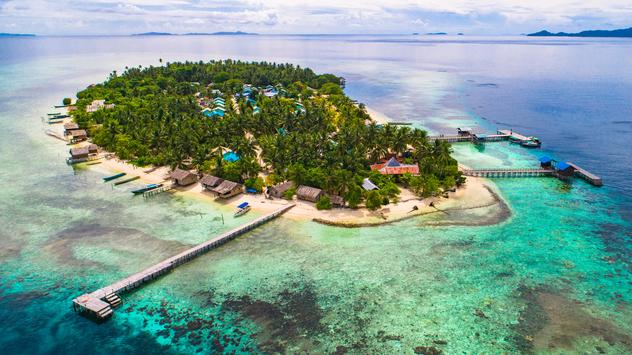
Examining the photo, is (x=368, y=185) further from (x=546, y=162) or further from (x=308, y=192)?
(x=546, y=162)

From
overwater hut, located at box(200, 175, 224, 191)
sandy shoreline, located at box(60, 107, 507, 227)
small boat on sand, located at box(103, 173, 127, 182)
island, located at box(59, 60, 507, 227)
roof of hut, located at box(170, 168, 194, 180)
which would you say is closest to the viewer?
sandy shoreline, located at box(60, 107, 507, 227)

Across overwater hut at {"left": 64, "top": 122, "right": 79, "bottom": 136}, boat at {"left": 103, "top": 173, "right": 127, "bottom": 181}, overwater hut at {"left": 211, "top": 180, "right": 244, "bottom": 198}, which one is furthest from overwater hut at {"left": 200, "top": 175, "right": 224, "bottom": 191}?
overwater hut at {"left": 64, "top": 122, "right": 79, "bottom": 136}

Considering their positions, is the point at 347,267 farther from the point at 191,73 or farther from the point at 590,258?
the point at 191,73

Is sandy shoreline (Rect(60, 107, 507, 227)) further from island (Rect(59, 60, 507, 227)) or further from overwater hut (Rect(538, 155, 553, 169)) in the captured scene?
overwater hut (Rect(538, 155, 553, 169))

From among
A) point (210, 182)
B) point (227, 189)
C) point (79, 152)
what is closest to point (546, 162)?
point (227, 189)

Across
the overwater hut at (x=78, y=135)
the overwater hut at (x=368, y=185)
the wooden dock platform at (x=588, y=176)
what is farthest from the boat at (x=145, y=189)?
the wooden dock platform at (x=588, y=176)

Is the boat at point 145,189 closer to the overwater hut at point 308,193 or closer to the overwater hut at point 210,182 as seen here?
the overwater hut at point 210,182

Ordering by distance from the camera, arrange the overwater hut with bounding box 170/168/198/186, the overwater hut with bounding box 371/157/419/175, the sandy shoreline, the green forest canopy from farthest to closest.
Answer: the overwater hut with bounding box 170/168/198/186, the overwater hut with bounding box 371/157/419/175, the green forest canopy, the sandy shoreline
